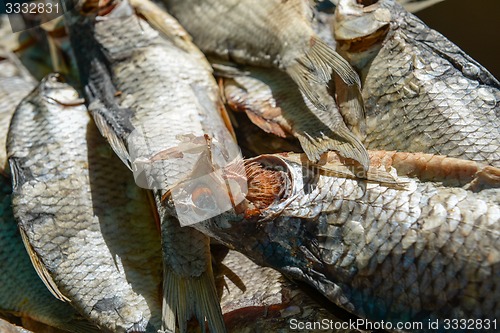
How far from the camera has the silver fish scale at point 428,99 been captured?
2.34m

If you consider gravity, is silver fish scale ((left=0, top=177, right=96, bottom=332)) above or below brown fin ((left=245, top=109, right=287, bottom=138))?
below

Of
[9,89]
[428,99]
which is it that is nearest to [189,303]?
[428,99]

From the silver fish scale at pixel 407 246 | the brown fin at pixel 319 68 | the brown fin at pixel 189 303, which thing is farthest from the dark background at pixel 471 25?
the brown fin at pixel 189 303

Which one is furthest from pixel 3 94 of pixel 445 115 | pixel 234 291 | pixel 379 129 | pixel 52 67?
pixel 445 115

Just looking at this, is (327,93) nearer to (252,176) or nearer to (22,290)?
(252,176)

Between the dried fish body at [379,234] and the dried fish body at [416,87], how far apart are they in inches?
10.4

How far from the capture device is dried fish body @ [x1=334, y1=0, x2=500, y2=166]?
2.36 meters

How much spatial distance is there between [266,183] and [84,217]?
0.94m

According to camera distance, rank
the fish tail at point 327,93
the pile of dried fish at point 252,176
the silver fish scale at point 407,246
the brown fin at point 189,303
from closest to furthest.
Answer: the silver fish scale at point 407,246 < the pile of dried fish at point 252,176 < the brown fin at point 189,303 < the fish tail at point 327,93

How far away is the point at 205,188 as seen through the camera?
7.17ft

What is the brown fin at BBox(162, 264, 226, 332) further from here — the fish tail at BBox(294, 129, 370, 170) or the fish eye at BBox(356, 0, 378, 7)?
the fish eye at BBox(356, 0, 378, 7)

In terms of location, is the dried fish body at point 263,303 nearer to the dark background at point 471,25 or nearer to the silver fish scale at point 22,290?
the silver fish scale at point 22,290

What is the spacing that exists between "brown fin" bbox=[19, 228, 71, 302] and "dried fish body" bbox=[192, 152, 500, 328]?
2.34 feet

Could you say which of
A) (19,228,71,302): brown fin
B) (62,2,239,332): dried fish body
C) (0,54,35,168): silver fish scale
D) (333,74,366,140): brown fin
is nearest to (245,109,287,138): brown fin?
(62,2,239,332): dried fish body
